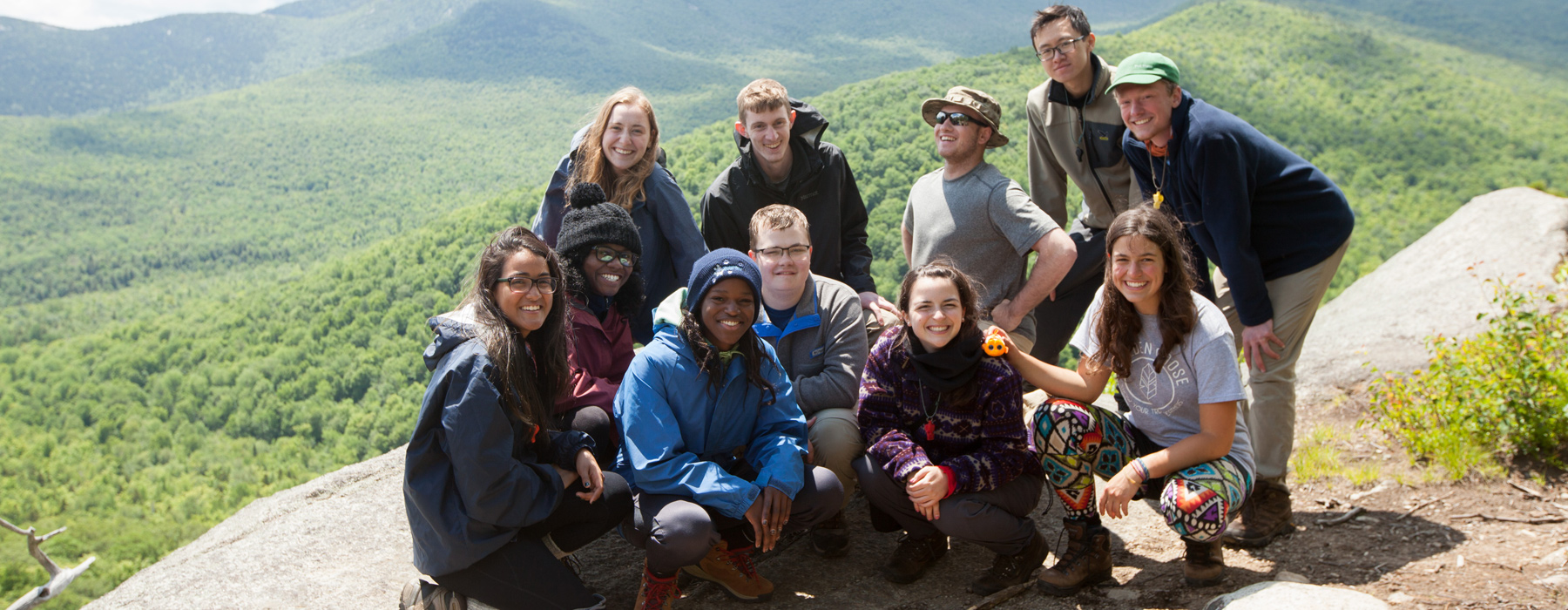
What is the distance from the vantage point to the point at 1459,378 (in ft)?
15.6

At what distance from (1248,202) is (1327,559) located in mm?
1536

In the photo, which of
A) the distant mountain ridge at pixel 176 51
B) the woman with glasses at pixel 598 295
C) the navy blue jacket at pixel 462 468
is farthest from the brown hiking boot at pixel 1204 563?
the distant mountain ridge at pixel 176 51

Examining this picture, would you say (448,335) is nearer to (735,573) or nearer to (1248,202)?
(735,573)

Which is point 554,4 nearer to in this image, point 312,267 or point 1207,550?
point 312,267

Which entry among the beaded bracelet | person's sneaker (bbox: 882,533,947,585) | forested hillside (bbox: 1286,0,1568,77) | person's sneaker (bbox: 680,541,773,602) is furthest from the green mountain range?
the beaded bracelet

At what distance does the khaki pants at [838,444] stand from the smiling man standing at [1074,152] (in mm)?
1833

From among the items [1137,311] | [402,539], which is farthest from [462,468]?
[1137,311]

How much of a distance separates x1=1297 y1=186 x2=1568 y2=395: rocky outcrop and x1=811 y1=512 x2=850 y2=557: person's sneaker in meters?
4.35

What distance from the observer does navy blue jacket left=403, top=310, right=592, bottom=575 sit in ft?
9.55

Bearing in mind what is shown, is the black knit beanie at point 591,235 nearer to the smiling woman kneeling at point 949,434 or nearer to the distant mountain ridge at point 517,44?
the smiling woman kneeling at point 949,434

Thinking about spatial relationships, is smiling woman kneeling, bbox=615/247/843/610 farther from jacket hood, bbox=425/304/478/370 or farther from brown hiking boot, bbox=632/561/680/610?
jacket hood, bbox=425/304/478/370

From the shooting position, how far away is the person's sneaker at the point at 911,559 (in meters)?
3.51

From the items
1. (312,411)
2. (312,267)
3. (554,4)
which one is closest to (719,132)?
(312,411)

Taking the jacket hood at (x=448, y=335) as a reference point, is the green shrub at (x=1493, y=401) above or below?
below
